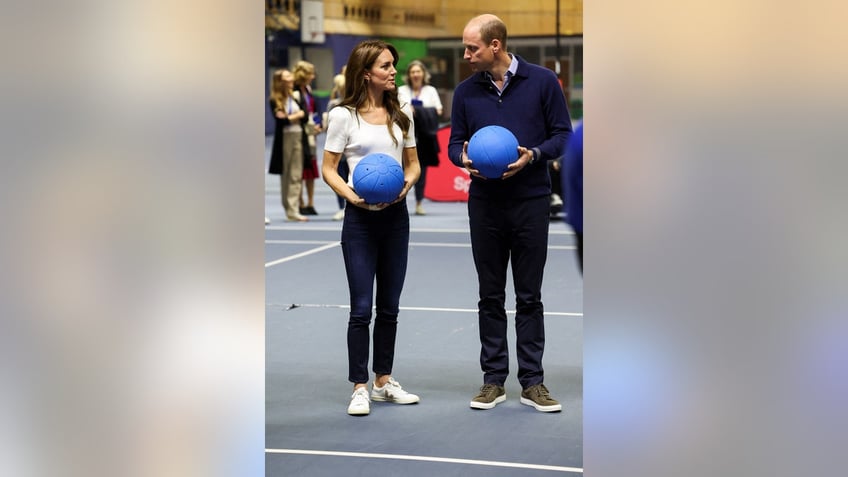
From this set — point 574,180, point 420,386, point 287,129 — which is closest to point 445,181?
point 287,129

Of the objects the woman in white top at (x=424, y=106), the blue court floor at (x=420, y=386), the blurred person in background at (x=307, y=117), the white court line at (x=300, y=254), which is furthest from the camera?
the blurred person in background at (x=307, y=117)

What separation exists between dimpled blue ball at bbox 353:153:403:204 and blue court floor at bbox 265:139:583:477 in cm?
126

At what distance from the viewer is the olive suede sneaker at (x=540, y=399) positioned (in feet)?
23.0

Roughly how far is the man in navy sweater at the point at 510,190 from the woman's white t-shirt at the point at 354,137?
410 mm

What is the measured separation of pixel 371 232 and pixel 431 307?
366 centimetres

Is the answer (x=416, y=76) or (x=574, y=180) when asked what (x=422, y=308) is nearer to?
(x=574, y=180)

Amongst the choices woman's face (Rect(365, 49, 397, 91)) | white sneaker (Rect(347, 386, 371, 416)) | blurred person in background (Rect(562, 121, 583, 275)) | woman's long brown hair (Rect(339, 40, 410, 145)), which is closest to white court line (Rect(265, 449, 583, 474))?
white sneaker (Rect(347, 386, 371, 416))

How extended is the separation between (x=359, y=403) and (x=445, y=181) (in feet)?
43.9

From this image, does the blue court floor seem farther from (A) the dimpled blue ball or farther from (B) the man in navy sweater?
(A) the dimpled blue ball

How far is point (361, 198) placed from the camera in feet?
22.5

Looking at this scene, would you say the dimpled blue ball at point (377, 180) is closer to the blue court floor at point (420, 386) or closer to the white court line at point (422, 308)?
the blue court floor at point (420, 386)

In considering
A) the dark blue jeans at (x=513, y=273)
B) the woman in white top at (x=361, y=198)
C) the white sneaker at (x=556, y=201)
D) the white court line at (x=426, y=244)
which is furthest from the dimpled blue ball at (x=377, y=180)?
the white sneaker at (x=556, y=201)
